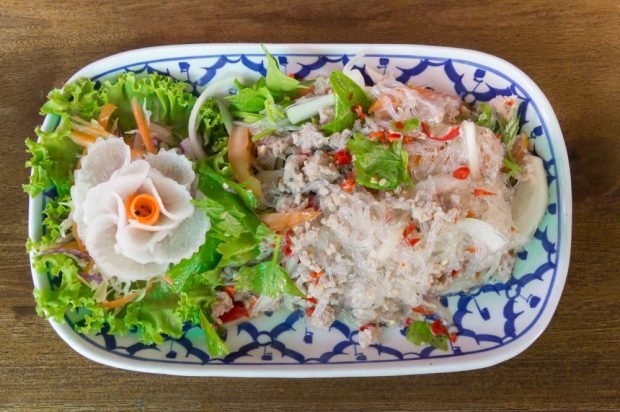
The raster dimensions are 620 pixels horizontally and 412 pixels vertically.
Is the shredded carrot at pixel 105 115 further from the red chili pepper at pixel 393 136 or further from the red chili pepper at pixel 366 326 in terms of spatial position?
the red chili pepper at pixel 366 326

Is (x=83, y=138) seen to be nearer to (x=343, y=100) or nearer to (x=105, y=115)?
(x=105, y=115)

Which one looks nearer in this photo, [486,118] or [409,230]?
[409,230]

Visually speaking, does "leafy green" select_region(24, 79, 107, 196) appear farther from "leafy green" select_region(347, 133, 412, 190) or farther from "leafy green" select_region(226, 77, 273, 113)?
"leafy green" select_region(347, 133, 412, 190)

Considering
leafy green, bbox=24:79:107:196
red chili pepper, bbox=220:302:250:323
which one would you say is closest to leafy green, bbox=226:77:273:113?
leafy green, bbox=24:79:107:196

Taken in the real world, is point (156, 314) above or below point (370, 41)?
below

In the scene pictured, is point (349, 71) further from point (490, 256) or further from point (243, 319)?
point (243, 319)

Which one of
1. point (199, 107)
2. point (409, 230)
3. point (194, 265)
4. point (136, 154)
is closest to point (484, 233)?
point (409, 230)
